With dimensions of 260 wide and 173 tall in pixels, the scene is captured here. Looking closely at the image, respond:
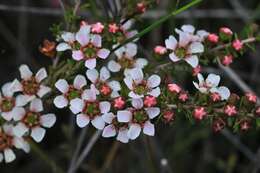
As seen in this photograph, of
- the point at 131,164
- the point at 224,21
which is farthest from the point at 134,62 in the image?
the point at 224,21

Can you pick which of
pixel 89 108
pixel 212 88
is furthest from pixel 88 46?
pixel 212 88

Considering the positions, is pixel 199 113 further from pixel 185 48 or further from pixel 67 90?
pixel 67 90

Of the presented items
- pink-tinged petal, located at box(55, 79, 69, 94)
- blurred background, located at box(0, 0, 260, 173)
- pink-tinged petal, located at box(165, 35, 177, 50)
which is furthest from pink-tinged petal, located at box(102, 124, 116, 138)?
blurred background, located at box(0, 0, 260, 173)

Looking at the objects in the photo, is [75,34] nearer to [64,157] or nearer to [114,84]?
[114,84]

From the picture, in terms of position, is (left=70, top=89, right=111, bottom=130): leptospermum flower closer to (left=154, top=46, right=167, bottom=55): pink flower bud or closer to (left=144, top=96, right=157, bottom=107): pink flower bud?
(left=144, top=96, right=157, bottom=107): pink flower bud

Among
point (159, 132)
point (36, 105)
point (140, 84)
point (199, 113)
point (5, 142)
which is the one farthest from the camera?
point (159, 132)

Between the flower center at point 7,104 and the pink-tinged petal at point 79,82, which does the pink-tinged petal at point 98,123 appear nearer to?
the pink-tinged petal at point 79,82
